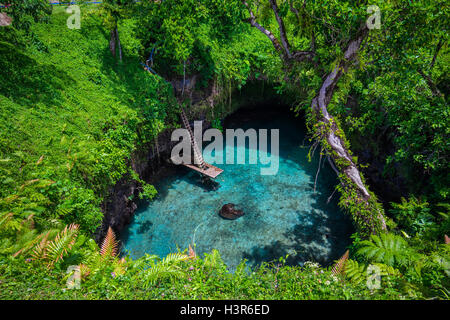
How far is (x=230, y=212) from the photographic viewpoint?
36.6ft

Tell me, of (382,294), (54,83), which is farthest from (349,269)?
(54,83)

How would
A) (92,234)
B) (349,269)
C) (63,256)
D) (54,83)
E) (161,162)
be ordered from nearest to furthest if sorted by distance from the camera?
1. (63,256)
2. (349,269)
3. (92,234)
4. (54,83)
5. (161,162)

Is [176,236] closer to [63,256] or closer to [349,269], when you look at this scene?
[63,256]

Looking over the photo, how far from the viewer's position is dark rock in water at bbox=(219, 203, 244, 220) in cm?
1112

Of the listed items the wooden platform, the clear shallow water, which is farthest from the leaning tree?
the wooden platform

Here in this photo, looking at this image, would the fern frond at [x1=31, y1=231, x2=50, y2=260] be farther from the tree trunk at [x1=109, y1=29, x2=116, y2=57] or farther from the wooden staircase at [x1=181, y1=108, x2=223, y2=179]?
the tree trunk at [x1=109, y1=29, x2=116, y2=57]

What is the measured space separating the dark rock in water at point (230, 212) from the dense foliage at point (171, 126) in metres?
2.89

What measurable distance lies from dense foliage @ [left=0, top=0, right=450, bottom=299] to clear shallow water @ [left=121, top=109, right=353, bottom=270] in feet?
3.37

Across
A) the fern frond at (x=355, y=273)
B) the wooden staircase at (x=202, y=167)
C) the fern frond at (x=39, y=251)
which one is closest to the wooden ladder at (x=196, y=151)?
the wooden staircase at (x=202, y=167)

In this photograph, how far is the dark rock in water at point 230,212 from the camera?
11.1 meters

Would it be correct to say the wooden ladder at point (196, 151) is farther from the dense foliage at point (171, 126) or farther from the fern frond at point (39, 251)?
the fern frond at point (39, 251)

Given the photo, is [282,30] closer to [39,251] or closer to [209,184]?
[209,184]

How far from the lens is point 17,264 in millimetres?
4902
